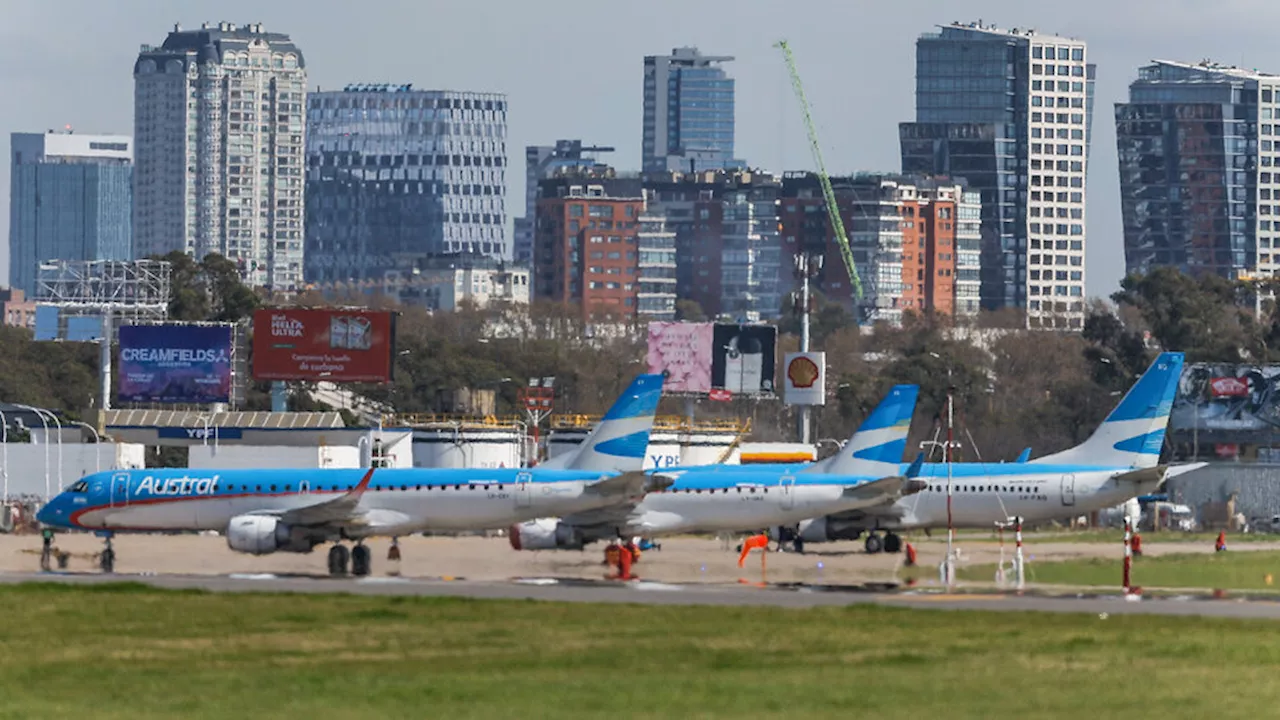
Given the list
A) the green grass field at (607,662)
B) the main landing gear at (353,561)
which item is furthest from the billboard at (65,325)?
the green grass field at (607,662)

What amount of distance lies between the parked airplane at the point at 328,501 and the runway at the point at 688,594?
2814mm

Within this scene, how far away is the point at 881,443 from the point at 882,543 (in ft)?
12.4

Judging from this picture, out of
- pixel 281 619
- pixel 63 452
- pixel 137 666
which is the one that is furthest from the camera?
pixel 63 452

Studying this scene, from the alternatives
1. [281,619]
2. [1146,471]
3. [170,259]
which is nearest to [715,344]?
[170,259]

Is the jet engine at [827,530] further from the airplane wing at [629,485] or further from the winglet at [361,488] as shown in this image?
the winglet at [361,488]

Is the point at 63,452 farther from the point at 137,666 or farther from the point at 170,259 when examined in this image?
the point at 137,666

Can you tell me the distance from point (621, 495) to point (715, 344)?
7097cm

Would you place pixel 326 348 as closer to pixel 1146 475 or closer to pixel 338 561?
pixel 1146 475

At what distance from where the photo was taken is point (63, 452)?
111 meters

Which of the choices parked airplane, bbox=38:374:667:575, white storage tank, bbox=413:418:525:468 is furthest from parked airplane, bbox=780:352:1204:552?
white storage tank, bbox=413:418:525:468

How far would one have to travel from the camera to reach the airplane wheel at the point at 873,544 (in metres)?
80.1

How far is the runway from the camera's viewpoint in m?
49.2

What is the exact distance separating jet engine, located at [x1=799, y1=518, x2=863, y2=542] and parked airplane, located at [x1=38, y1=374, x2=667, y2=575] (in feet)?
46.3

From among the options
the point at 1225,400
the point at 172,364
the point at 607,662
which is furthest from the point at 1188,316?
the point at 607,662
